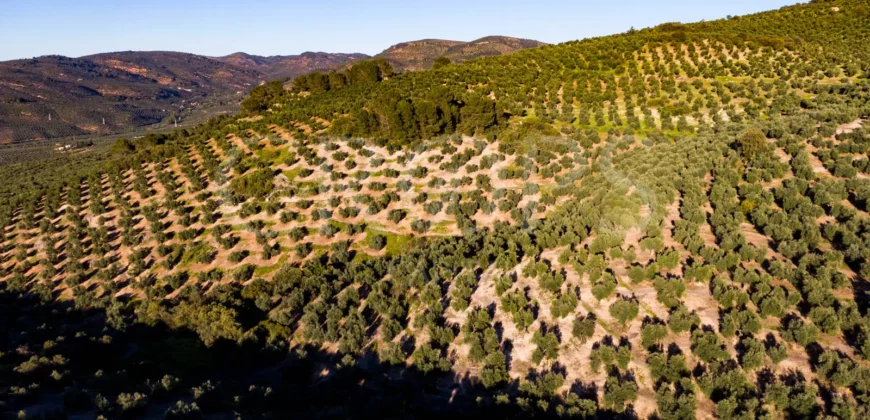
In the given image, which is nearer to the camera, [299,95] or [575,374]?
[575,374]

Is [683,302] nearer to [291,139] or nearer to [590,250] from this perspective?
[590,250]

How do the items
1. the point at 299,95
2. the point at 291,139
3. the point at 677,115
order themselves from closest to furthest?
1. the point at 677,115
2. the point at 291,139
3. the point at 299,95

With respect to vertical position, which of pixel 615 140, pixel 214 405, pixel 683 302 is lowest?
pixel 214 405

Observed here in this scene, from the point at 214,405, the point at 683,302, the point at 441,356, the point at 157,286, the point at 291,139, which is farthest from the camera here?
the point at 291,139

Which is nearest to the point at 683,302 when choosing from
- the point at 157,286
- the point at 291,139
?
the point at 157,286

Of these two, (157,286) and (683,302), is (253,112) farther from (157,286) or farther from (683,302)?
(683,302)

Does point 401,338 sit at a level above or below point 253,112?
below

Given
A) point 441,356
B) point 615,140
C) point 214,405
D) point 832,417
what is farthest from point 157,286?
point 615,140
